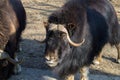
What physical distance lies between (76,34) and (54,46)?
43 centimetres

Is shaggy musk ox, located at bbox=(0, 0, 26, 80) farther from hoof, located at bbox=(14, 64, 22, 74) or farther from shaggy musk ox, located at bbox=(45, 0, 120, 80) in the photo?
shaggy musk ox, located at bbox=(45, 0, 120, 80)

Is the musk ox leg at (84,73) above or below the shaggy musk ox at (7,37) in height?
below

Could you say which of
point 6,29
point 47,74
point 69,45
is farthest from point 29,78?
point 69,45

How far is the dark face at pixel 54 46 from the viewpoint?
468 cm

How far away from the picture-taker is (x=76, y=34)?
16.2 ft

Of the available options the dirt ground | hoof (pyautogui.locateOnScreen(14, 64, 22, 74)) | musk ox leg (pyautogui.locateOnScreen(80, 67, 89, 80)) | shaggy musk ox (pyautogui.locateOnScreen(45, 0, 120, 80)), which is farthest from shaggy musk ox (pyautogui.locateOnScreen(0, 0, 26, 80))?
musk ox leg (pyautogui.locateOnScreen(80, 67, 89, 80))

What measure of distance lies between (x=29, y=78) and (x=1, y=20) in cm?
138

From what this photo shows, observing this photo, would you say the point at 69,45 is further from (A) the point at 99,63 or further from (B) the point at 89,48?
(A) the point at 99,63

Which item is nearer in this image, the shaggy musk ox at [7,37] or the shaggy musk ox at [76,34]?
the shaggy musk ox at [76,34]

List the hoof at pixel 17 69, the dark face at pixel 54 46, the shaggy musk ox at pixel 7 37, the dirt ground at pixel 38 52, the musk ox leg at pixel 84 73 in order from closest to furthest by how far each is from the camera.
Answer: the dark face at pixel 54 46 < the shaggy musk ox at pixel 7 37 < the musk ox leg at pixel 84 73 < the hoof at pixel 17 69 < the dirt ground at pixel 38 52

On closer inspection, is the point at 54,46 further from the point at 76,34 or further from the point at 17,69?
the point at 17,69

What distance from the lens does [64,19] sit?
4852mm

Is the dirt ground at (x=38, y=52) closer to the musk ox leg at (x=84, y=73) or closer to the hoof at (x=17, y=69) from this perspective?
the hoof at (x=17, y=69)

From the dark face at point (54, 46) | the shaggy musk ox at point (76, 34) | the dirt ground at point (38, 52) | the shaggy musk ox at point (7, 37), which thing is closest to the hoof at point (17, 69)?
the dirt ground at point (38, 52)
